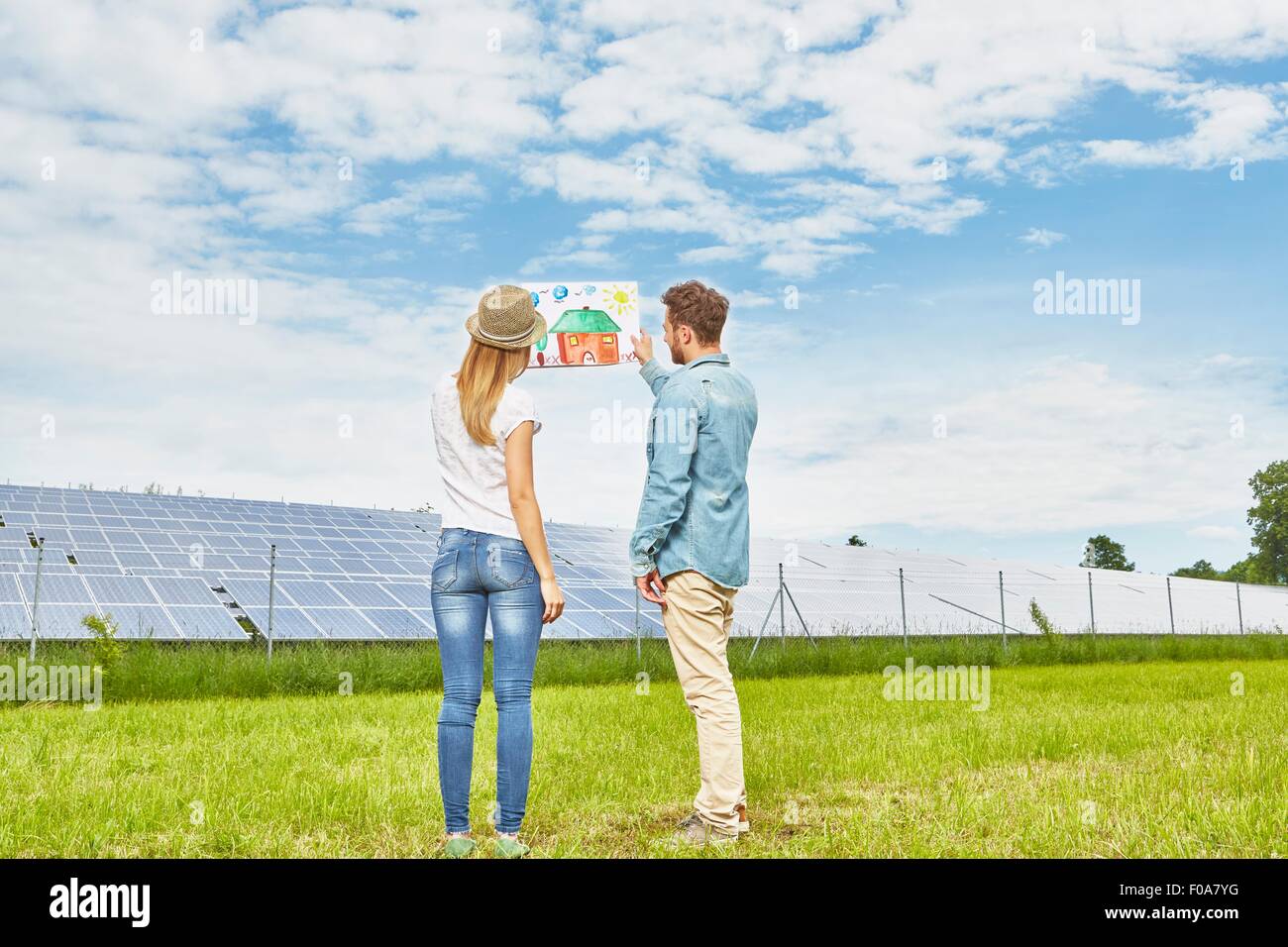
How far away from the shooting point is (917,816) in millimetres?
4648

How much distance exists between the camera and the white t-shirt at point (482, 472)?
392 cm

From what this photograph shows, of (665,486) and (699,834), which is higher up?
(665,486)

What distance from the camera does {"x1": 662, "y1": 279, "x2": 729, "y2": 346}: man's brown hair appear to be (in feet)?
15.1

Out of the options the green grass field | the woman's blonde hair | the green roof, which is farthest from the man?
the green roof

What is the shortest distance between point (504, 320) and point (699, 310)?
0.97 m

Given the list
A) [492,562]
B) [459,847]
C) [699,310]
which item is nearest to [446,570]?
[492,562]

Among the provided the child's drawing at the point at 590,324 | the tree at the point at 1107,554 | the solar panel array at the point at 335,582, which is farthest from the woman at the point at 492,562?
the tree at the point at 1107,554

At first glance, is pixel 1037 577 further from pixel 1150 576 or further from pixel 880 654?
pixel 880 654

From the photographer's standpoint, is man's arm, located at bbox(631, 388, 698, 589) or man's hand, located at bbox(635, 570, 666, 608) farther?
man's hand, located at bbox(635, 570, 666, 608)

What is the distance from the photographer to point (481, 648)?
398cm

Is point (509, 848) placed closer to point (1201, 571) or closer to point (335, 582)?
point (335, 582)

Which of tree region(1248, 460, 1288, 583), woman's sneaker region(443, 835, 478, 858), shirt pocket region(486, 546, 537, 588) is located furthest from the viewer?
tree region(1248, 460, 1288, 583)

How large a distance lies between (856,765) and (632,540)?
2.46 m

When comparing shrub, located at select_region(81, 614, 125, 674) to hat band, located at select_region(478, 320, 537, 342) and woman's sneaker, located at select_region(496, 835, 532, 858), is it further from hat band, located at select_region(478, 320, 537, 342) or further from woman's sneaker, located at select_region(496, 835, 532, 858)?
hat band, located at select_region(478, 320, 537, 342)
